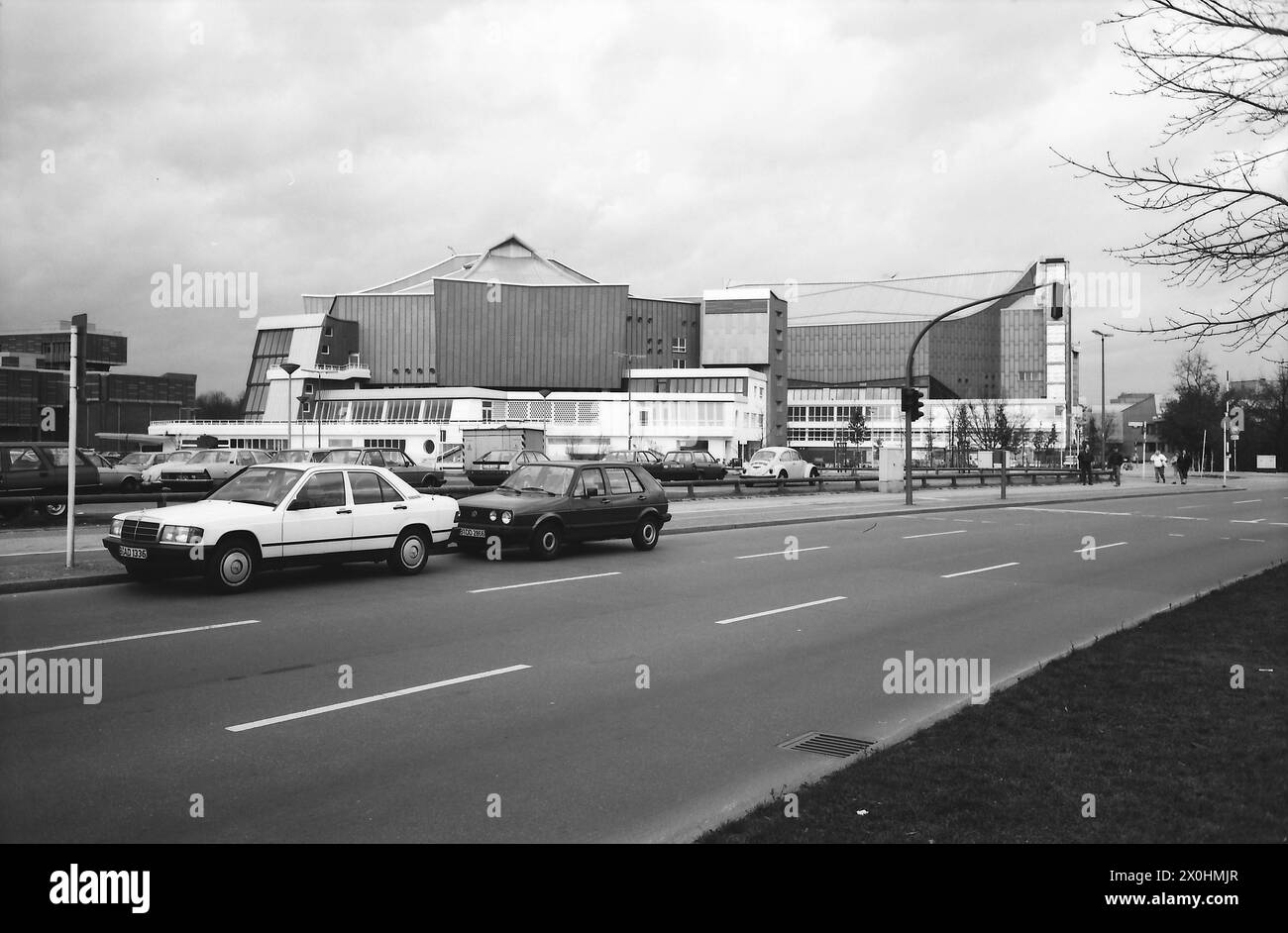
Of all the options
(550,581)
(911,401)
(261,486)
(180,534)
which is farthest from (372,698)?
(911,401)

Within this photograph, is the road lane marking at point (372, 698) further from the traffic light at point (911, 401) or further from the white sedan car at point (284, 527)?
the traffic light at point (911, 401)

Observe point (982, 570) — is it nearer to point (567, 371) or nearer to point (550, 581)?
point (550, 581)

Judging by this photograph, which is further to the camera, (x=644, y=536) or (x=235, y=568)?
(x=644, y=536)

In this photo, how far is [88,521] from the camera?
824 inches

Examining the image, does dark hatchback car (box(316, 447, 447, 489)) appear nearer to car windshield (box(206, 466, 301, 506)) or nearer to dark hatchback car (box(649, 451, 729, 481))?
dark hatchback car (box(649, 451, 729, 481))

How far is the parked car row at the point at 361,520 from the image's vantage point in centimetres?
1195

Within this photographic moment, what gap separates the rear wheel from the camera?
1622cm

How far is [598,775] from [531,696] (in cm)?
191

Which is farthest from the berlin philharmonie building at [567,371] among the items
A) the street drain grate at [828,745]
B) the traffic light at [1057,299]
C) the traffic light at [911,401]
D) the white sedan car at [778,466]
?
the street drain grate at [828,745]

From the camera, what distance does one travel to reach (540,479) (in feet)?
57.6

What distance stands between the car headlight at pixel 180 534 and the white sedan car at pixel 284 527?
0.01 meters

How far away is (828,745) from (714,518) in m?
19.1

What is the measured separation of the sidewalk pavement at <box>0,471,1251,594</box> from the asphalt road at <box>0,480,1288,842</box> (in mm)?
988
